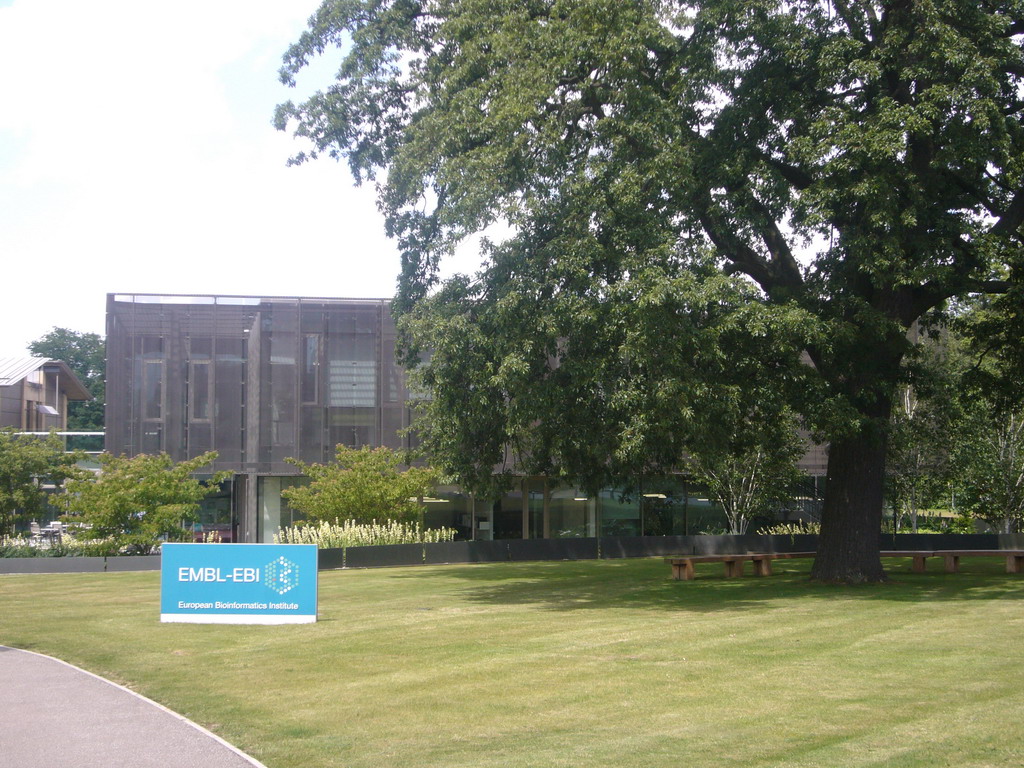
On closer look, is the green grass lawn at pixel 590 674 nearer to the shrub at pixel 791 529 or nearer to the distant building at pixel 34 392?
the shrub at pixel 791 529

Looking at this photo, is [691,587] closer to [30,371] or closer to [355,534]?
[355,534]

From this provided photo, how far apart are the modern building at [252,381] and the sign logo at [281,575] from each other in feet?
66.0

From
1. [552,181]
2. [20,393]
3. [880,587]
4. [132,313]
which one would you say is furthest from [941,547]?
[20,393]

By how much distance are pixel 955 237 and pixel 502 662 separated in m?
12.7

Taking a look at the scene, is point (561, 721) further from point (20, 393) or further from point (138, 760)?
point (20, 393)

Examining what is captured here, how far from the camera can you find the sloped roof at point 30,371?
62.7 m

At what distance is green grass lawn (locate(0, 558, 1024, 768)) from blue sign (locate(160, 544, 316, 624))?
17.8 inches

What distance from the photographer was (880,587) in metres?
A: 20.4

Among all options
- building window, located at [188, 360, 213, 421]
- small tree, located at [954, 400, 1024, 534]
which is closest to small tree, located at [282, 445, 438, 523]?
building window, located at [188, 360, 213, 421]

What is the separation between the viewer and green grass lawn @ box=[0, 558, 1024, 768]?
778 centimetres

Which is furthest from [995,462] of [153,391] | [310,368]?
[153,391]

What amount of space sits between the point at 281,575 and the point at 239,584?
669 mm

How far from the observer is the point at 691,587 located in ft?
70.9

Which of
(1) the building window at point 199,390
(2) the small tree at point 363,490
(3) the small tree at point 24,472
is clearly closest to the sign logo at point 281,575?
(2) the small tree at point 363,490
